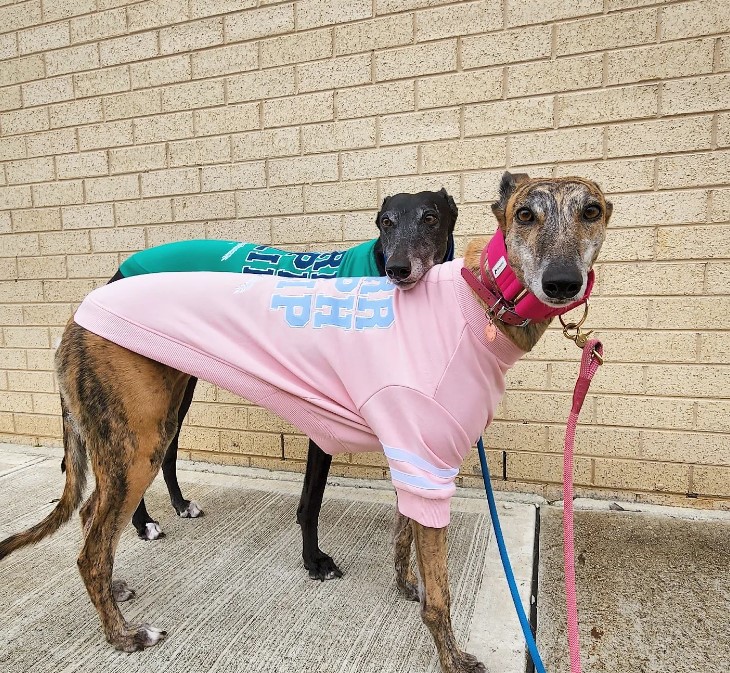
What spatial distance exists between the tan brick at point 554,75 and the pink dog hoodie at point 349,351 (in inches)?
68.4

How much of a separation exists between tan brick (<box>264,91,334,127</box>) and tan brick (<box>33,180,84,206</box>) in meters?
1.65

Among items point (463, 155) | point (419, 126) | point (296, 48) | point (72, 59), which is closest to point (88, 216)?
point (72, 59)

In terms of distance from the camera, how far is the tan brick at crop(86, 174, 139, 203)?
397cm

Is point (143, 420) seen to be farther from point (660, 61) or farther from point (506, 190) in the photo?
point (660, 61)

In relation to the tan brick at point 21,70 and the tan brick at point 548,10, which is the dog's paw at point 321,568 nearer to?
the tan brick at point 548,10

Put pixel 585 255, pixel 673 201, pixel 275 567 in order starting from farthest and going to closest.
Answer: pixel 673 201 → pixel 275 567 → pixel 585 255

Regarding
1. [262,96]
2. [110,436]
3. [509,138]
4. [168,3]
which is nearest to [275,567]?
[110,436]

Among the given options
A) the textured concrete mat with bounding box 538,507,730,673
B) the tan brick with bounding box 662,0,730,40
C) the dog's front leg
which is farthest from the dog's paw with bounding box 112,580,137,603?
the tan brick with bounding box 662,0,730,40

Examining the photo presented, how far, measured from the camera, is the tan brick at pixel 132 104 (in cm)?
385

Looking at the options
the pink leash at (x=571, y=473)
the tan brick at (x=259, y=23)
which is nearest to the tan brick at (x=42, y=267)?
the tan brick at (x=259, y=23)

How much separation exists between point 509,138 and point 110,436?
261 centimetres

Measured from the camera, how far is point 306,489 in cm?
257

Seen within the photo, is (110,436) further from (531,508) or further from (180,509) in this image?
(531,508)

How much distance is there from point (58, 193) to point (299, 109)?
6.83 ft
